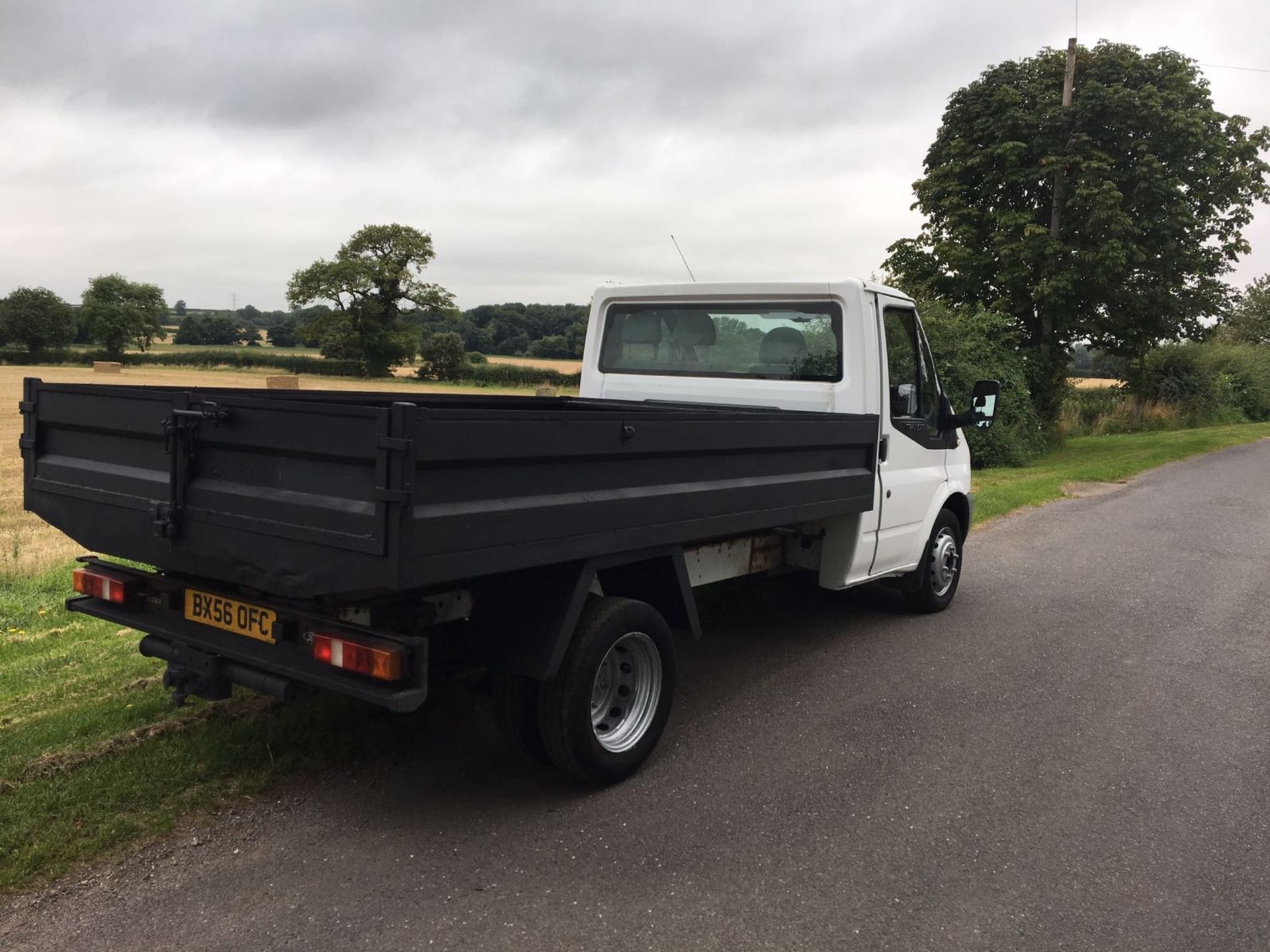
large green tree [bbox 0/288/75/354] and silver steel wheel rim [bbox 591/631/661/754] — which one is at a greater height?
large green tree [bbox 0/288/75/354]

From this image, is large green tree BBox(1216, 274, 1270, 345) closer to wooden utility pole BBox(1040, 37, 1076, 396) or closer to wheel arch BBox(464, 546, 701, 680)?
wooden utility pole BBox(1040, 37, 1076, 396)

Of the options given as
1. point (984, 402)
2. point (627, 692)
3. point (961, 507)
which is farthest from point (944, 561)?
point (627, 692)

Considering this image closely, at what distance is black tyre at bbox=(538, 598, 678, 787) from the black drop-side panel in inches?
13.2

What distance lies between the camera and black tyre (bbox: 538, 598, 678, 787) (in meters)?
3.66

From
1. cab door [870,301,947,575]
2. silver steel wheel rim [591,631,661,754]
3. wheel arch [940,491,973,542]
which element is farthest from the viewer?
wheel arch [940,491,973,542]

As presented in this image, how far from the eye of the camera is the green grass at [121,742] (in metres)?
3.35

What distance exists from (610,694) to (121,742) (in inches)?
81.1

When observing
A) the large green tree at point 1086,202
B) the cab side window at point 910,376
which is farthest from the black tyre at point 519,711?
the large green tree at point 1086,202

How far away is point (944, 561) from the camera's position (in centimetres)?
687

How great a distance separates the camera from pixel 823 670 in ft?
18.3

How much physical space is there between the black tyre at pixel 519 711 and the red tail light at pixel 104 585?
1.53 metres

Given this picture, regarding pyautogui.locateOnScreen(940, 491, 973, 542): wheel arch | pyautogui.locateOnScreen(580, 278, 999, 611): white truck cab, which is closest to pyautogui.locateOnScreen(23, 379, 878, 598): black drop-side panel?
pyautogui.locateOnScreen(580, 278, 999, 611): white truck cab

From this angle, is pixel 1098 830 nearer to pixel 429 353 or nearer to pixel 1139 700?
pixel 1139 700

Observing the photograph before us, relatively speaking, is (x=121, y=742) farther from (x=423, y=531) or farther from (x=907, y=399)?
(x=907, y=399)
